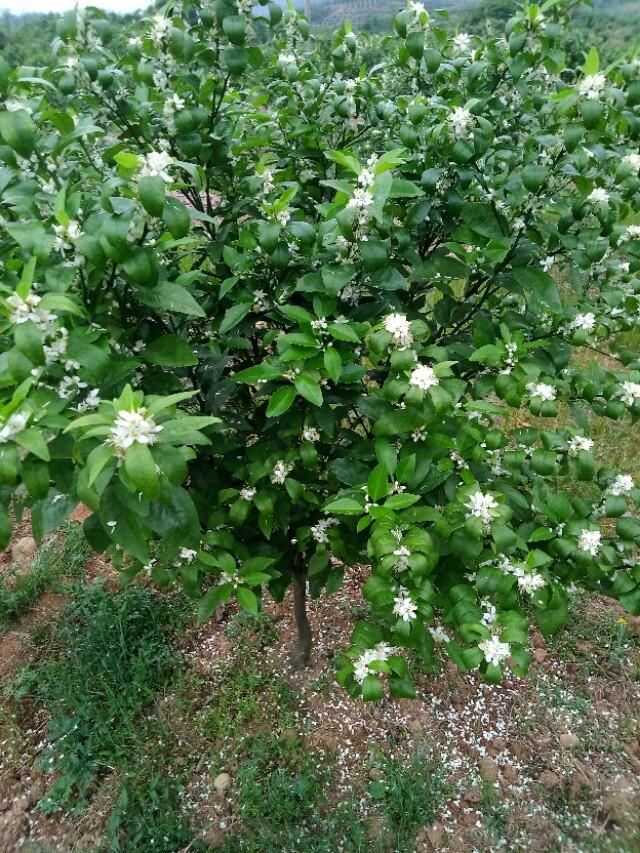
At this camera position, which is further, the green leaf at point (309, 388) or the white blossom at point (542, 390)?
the white blossom at point (542, 390)

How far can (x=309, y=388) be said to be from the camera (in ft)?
4.76

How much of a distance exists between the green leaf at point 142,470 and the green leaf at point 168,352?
1.53ft

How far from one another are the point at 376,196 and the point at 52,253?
0.69 meters

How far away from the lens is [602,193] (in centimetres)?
154

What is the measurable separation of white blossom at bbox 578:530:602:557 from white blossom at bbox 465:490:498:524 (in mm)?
296

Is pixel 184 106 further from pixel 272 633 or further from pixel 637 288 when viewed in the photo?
pixel 272 633

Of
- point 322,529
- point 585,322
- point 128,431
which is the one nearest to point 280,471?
point 322,529

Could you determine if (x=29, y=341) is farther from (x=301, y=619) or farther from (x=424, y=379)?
(x=301, y=619)

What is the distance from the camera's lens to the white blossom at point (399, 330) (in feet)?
4.55

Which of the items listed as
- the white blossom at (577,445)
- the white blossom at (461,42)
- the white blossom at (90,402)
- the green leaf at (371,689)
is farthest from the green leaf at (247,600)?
the white blossom at (461,42)

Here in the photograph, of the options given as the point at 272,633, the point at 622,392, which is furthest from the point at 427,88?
the point at 272,633

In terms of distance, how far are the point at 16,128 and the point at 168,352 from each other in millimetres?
536

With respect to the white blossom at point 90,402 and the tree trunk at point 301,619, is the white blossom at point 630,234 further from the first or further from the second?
the tree trunk at point 301,619

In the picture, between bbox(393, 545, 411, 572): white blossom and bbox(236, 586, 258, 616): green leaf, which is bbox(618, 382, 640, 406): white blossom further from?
bbox(236, 586, 258, 616): green leaf
